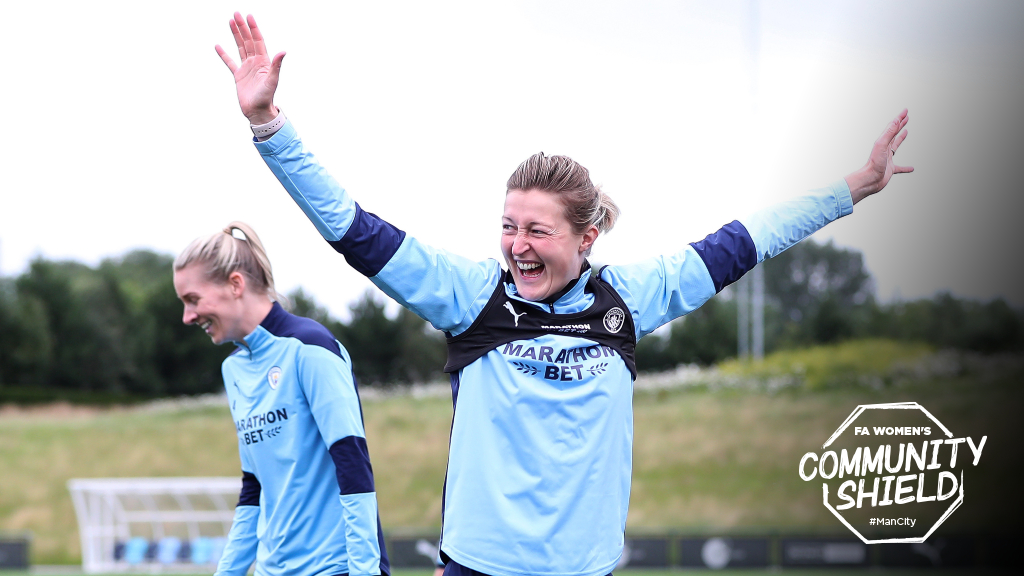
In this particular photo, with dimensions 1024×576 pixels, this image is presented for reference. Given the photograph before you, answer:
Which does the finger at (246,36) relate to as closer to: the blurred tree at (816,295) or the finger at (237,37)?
the finger at (237,37)

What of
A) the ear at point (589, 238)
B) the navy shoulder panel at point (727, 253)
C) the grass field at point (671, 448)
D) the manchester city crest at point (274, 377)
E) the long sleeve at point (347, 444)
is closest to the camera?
the ear at point (589, 238)

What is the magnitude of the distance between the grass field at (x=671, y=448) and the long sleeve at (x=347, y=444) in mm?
12232

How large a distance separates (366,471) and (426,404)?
15299mm

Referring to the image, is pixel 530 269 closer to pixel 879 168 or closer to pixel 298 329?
pixel 298 329

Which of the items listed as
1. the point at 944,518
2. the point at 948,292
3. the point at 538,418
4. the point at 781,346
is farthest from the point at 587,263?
the point at 781,346

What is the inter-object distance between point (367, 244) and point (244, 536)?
1.64 m

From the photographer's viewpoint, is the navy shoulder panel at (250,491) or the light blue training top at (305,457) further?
the navy shoulder panel at (250,491)

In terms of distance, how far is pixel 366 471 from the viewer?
276 centimetres

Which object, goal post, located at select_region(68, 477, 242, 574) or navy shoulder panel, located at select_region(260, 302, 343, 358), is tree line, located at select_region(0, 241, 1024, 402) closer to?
goal post, located at select_region(68, 477, 242, 574)

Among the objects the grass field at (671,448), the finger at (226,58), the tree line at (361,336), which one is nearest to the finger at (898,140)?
the finger at (226,58)

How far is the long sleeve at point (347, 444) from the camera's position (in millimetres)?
2703

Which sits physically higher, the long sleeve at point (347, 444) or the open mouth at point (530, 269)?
the open mouth at point (530, 269)

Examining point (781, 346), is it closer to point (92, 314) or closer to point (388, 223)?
point (92, 314)

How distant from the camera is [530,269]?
2205mm
